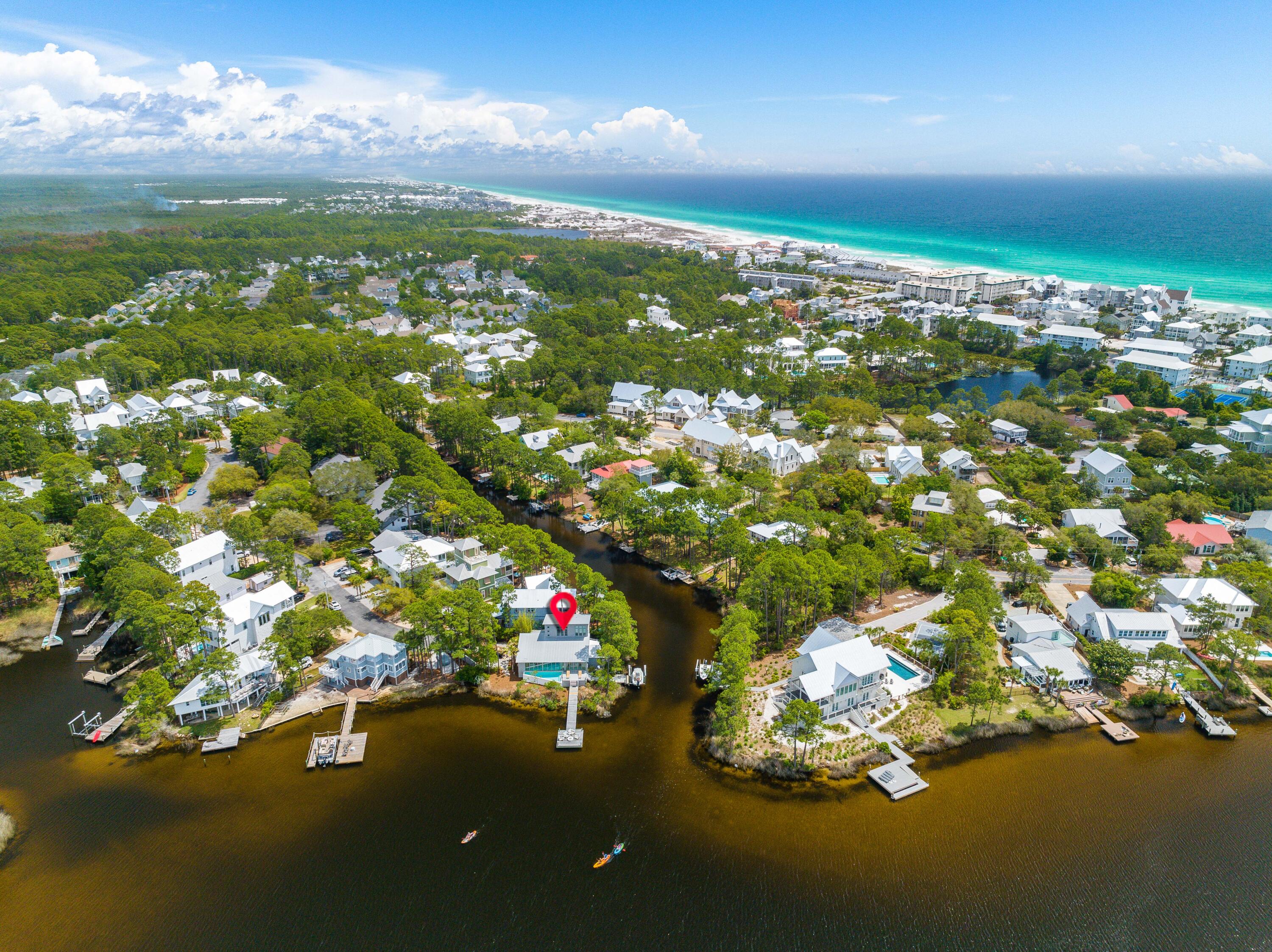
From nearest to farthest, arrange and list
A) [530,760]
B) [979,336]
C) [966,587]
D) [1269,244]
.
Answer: [530,760] → [966,587] → [979,336] → [1269,244]

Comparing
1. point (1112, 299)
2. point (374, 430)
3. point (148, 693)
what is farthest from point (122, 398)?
point (1112, 299)

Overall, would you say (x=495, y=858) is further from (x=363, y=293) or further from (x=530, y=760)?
(x=363, y=293)

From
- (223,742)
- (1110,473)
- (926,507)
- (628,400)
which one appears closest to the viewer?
(223,742)

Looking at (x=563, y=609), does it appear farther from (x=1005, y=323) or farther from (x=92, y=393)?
(x=1005, y=323)

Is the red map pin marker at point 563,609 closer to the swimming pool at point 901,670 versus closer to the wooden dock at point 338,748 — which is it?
the wooden dock at point 338,748

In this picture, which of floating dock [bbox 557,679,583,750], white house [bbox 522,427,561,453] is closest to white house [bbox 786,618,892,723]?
floating dock [bbox 557,679,583,750]

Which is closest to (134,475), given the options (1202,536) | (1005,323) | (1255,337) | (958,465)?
(958,465)
